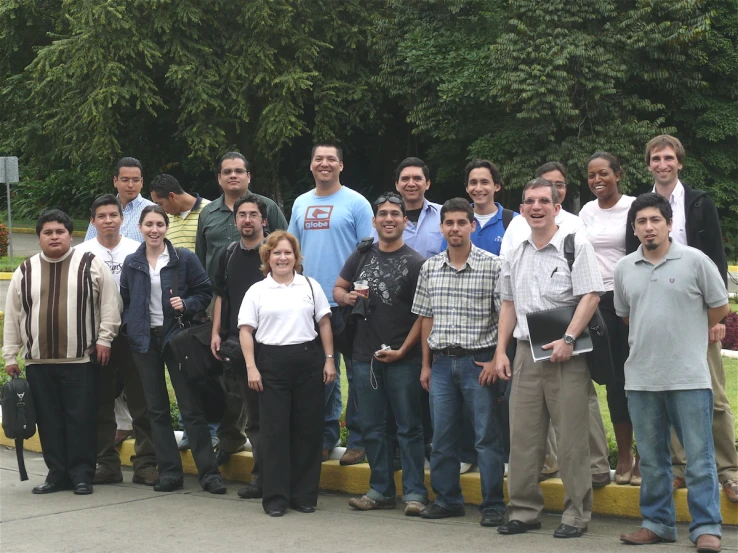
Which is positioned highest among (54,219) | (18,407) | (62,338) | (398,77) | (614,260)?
(398,77)

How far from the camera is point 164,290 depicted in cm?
772

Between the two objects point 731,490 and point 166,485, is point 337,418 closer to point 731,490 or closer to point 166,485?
point 166,485

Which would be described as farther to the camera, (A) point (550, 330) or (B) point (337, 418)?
(B) point (337, 418)

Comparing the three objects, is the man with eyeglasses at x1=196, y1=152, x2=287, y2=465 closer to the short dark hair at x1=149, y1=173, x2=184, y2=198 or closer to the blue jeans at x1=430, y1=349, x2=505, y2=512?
the short dark hair at x1=149, y1=173, x2=184, y2=198

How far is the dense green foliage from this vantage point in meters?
30.9

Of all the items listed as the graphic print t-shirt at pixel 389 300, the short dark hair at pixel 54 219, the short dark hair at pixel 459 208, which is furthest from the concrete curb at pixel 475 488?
the short dark hair at pixel 54 219

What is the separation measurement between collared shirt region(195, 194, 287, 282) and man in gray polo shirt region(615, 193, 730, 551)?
2904 mm

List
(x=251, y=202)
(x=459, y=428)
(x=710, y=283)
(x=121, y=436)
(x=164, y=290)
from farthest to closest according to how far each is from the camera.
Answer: (x=121, y=436) < (x=164, y=290) < (x=251, y=202) < (x=459, y=428) < (x=710, y=283)

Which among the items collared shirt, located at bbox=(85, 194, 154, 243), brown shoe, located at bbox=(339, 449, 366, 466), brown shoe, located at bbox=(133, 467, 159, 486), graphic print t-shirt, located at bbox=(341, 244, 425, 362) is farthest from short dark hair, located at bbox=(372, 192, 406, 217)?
brown shoe, located at bbox=(133, 467, 159, 486)

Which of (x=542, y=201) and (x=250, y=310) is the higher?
(x=542, y=201)

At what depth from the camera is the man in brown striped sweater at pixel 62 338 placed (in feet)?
25.2

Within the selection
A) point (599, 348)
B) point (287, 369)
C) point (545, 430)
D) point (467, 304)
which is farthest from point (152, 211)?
point (599, 348)

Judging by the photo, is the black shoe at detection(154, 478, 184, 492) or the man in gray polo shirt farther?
the black shoe at detection(154, 478, 184, 492)

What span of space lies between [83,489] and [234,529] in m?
1.62
